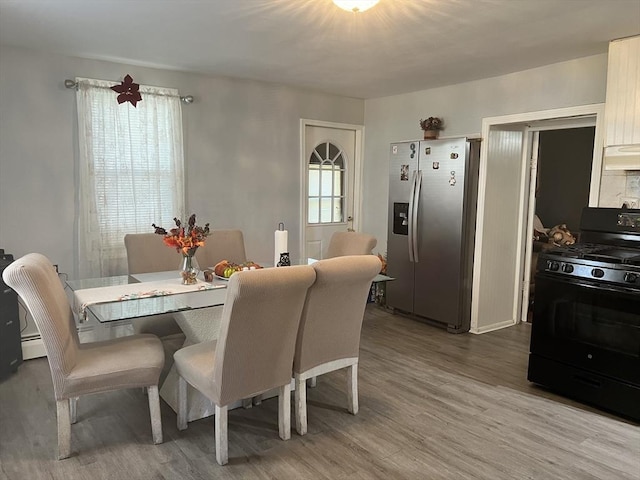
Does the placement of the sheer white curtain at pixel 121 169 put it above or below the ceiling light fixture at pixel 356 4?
below

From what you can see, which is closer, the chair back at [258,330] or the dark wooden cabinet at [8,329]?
the chair back at [258,330]

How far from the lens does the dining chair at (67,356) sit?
215 cm

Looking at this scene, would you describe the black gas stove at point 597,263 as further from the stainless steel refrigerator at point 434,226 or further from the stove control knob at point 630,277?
the stainless steel refrigerator at point 434,226

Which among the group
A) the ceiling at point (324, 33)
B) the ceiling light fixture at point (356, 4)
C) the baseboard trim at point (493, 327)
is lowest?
the baseboard trim at point (493, 327)

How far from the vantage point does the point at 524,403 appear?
305 cm

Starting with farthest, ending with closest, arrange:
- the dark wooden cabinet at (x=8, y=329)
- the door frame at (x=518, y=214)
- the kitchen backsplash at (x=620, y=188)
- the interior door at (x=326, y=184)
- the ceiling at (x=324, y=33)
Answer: the interior door at (x=326, y=184) → the door frame at (x=518, y=214) → the kitchen backsplash at (x=620, y=188) → the dark wooden cabinet at (x=8, y=329) → the ceiling at (x=324, y=33)

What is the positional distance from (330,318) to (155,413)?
40.8 inches

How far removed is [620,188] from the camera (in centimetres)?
346

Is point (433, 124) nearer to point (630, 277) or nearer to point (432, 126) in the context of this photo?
point (432, 126)

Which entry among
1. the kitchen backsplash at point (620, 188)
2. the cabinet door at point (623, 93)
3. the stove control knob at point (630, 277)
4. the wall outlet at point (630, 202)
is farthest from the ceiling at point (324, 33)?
the stove control knob at point (630, 277)

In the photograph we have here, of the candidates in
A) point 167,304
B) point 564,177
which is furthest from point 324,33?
point 564,177

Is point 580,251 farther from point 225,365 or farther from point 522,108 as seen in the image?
point 225,365

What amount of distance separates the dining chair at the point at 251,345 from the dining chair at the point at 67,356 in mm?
212

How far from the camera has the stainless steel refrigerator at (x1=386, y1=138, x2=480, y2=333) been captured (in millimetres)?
4332
